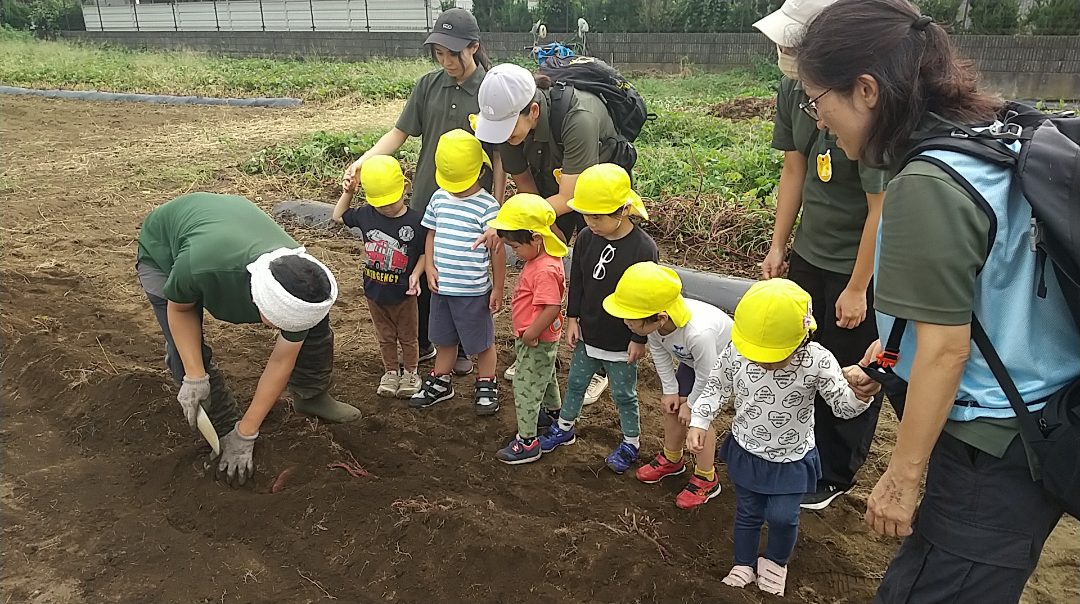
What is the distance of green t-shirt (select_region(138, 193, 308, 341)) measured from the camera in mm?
2758

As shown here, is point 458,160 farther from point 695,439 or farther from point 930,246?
point 930,246

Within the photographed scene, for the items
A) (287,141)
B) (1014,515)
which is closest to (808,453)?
(1014,515)

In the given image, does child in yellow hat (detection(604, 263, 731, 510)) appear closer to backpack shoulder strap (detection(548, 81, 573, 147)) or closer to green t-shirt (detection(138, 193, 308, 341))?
backpack shoulder strap (detection(548, 81, 573, 147))

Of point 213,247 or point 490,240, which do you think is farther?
point 490,240

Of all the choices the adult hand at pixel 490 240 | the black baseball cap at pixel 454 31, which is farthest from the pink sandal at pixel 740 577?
the black baseball cap at pixel 454 31

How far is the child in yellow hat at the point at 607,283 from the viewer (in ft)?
9.34

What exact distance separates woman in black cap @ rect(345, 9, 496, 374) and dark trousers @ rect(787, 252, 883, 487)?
5.16ft

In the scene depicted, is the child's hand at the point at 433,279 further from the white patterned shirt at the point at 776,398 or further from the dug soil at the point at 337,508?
the white patterned shirt at the point at 776,398

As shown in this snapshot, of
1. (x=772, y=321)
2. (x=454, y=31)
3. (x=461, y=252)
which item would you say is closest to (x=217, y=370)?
(x=461, y=252)

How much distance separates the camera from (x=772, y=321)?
7.03 feet

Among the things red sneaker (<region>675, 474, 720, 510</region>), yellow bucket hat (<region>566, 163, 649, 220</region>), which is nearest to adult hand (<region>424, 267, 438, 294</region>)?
yellow bucket hat (<region>566, 163, 649, 220</region>)

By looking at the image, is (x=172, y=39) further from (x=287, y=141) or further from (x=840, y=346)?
(x=840, y=346)

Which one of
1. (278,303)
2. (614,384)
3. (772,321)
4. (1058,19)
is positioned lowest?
(614,384)

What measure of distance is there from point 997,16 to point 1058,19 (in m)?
0.85
